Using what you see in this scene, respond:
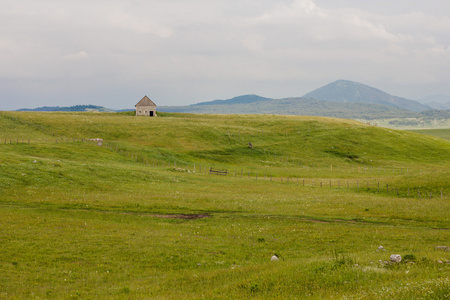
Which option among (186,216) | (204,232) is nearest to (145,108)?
(186,216)

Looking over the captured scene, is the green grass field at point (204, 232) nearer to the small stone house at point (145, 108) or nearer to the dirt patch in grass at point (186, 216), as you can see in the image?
the dirt patch in grass at point (186, 216)

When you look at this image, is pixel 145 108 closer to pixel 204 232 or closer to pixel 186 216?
pixel 186 216

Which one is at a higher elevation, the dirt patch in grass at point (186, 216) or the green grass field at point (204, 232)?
the green grass field at point (204, 232)

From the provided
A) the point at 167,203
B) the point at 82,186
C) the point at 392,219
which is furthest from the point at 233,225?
the point at 82,186

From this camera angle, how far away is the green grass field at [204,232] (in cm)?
1770

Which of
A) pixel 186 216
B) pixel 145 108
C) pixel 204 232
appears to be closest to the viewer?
pixel 204 232

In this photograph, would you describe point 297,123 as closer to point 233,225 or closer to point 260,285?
point 233,225

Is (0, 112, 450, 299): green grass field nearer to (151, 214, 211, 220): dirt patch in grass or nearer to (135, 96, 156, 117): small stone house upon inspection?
(151, 214, 211, 220): dirt patch in grass

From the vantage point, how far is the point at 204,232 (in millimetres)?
32094

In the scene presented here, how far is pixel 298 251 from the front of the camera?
1022 inches

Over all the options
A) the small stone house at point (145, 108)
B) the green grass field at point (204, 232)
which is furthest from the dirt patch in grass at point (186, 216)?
the small stone house at point (145, 108)

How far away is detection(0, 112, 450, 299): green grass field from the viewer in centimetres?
1770

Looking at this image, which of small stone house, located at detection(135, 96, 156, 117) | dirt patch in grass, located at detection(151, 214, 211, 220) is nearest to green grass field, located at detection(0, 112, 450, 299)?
dirt patch in grass, located at detection(151, 214, 211, 220)

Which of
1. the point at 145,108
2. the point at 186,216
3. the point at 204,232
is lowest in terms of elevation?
the point at 186,216
